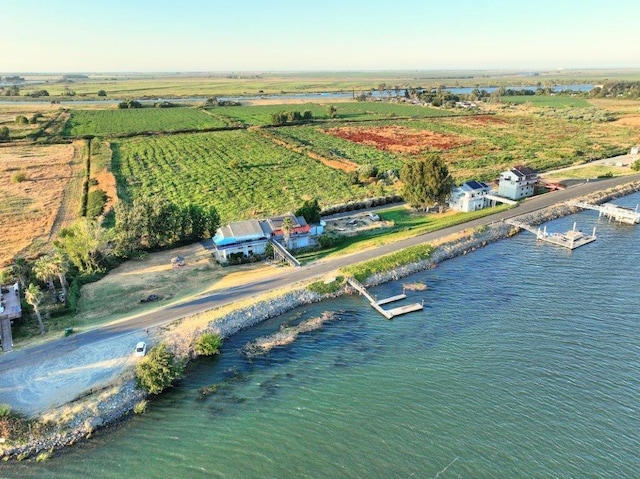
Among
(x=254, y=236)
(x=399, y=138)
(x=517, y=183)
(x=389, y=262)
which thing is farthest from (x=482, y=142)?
(x=254, y=236)

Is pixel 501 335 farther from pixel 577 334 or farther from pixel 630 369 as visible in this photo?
pixel 630 369

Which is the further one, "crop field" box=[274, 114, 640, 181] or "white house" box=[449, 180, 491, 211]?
"crop field" box=[274, 114, 640, 181]

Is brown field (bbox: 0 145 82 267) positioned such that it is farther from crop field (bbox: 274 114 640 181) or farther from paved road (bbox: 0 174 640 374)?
crop field (bbox: 274 114 640 181)

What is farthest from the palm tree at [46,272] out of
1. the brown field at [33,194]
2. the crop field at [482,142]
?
the crop field at [482,142]

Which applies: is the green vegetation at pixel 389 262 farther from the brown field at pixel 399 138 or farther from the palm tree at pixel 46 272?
the brown field at pixel 399 138

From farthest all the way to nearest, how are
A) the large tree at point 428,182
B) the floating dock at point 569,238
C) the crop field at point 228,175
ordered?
the crop field at point 228,175
the large tree at point 428,182
the floating dock at point 569,238

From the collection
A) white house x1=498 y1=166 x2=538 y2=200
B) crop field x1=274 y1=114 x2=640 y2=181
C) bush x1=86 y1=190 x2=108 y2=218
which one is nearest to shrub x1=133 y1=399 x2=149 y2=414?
bush x1=86 y1=190 x2=108 y2=218

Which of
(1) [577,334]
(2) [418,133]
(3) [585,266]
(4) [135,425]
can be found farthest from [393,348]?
(2) [418,133]
